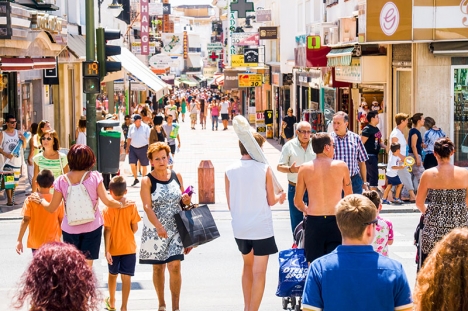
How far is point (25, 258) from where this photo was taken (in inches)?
483

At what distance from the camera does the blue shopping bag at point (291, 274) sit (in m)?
8.05

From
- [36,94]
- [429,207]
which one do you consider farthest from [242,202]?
[36,94]

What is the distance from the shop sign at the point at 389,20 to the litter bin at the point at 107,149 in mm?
6448

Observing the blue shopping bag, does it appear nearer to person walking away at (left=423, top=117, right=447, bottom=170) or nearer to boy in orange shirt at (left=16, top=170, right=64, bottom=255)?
boy in orange shirt at (left=16, top=170, right=64, bottom=255)

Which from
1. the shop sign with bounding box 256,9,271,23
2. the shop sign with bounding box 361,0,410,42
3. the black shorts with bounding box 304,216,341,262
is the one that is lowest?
the black shorts with bounding box 304,216,341,262

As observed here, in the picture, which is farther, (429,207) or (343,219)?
(429,207)

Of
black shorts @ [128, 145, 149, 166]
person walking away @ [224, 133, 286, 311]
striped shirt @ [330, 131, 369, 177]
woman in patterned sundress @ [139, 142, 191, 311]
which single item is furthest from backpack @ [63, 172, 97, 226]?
black shorts @ [128, 145, 149, 166]

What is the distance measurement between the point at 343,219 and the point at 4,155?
44.6 feet

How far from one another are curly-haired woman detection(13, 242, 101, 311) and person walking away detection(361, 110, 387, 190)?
12340 millimetres

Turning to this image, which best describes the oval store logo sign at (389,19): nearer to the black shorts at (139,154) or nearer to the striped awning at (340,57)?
the striped awning at (340,57)

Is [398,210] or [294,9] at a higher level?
[294,9]

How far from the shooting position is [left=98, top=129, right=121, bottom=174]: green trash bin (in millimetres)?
15773

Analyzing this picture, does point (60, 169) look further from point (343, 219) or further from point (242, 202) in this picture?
point (343, 219)

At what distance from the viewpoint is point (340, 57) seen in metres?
24.3
